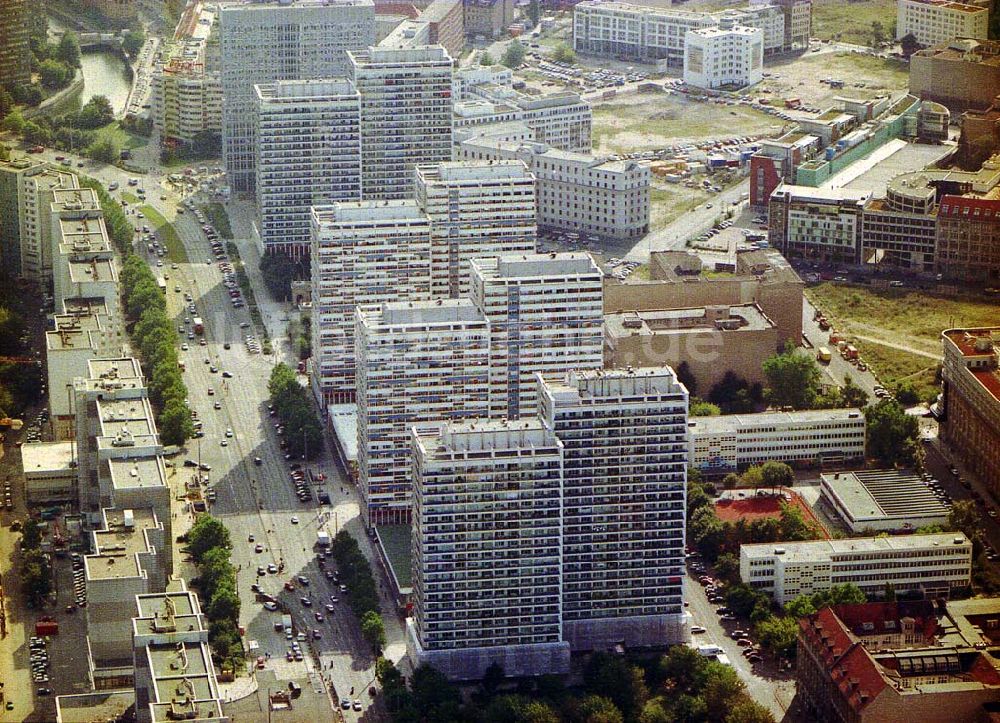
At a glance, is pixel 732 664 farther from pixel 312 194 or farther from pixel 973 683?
pixel 312 194

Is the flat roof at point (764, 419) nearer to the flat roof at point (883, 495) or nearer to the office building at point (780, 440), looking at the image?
the office building at point (780, 440)

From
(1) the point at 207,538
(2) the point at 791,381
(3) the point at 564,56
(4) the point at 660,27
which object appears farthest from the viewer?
(4) the point at 660,27

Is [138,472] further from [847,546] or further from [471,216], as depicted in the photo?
[847,546]

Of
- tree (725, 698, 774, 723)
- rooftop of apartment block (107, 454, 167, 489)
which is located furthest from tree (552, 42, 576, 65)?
tree (725, 698, 774, 723)

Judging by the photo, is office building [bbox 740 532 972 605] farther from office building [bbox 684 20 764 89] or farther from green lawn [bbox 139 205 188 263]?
office building [bbox 684 20 764 89]

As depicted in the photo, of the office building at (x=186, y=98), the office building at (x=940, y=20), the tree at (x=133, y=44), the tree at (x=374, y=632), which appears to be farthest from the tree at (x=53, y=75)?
the tree at (x=374, y=632)

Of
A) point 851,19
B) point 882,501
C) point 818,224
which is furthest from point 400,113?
point 851,19
